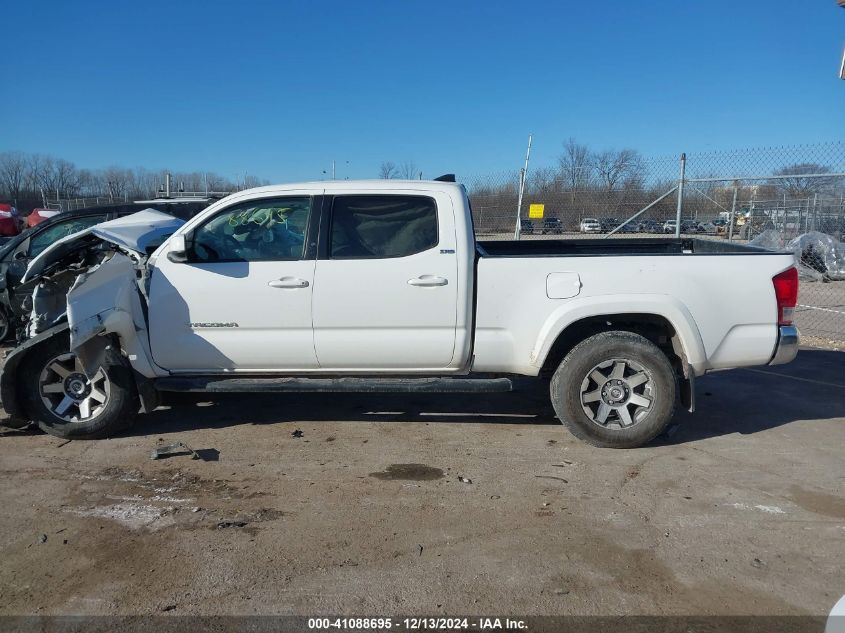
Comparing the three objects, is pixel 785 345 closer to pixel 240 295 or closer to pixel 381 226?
pixel 381 226

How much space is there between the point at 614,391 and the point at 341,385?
2.07 m

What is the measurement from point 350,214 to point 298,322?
3.05 ft

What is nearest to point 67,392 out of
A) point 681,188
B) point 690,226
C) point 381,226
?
point 381,226

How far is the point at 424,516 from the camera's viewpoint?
154 inches

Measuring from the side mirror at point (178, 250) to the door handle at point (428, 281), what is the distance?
5.71 feet

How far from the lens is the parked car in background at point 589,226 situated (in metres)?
12.2

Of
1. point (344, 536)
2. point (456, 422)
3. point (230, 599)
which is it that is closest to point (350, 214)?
point (456, 422)

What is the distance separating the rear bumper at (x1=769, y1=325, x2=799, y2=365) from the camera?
4828mm

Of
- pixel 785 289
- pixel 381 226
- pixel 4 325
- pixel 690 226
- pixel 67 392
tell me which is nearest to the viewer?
pixel 785 289

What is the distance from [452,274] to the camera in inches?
191

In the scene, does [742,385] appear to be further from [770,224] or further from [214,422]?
[770,224]

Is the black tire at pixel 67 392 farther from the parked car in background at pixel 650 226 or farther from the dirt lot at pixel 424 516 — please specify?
the parked car in background at pixel 650 226

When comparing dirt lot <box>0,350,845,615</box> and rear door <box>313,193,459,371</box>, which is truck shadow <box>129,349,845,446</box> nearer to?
dirt lot <box>0,350,845,615</box>

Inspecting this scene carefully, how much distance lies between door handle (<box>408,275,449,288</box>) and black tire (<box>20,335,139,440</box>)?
7.76 ft
